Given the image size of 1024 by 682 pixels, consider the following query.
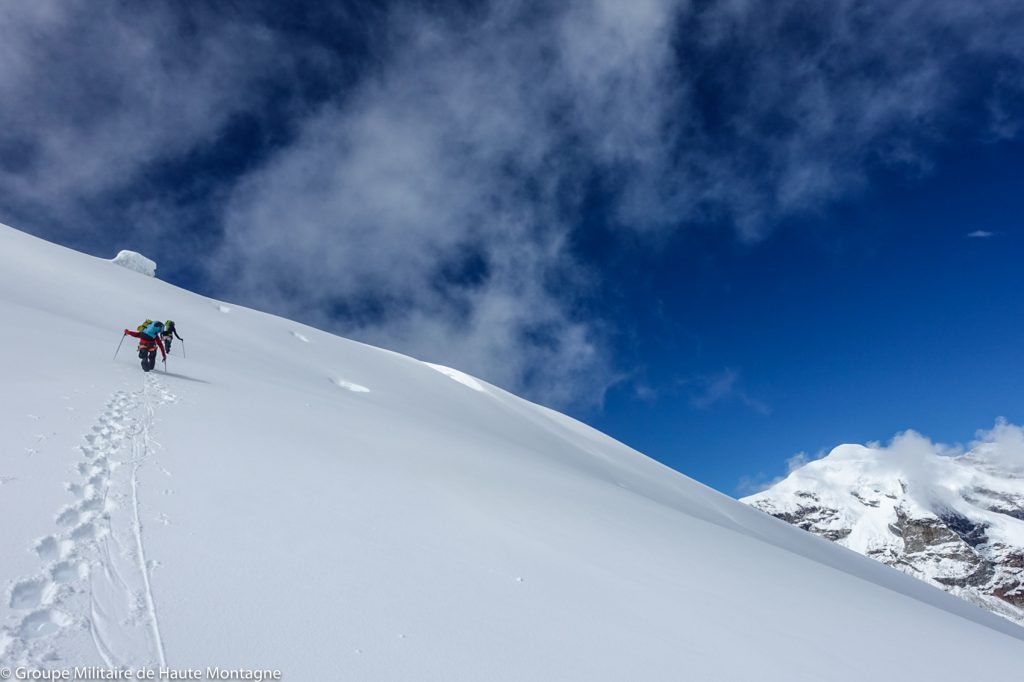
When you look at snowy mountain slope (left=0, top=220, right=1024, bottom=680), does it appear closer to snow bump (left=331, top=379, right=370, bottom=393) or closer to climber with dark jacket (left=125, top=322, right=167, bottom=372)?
climber with dark jacket (left=125, top=322, right=167, bottom=372)

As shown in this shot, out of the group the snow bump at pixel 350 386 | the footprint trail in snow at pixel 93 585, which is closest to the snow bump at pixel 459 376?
the snow bump at pixel 350 386

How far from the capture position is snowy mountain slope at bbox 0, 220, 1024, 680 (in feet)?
12.4

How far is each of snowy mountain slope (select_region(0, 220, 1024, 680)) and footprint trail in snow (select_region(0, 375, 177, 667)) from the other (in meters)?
0.02

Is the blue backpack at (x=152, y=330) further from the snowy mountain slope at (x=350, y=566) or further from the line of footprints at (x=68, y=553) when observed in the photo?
the line of footprints at (x=68, y=553)

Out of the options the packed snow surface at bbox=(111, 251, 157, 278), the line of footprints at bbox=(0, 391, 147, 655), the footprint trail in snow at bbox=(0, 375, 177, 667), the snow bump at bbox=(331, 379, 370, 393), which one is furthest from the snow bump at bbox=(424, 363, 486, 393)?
the footprint trail in snow at bbox=(0, 375, 177, 667)

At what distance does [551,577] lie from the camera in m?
6.32

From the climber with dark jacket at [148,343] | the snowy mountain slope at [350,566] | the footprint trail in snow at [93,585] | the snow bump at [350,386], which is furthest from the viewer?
the snow bump at [350,386]

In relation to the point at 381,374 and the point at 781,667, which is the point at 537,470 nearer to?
the point at 781,667

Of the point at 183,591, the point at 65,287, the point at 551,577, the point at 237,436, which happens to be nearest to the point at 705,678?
the point at 551,577

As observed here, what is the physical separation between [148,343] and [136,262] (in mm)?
33940

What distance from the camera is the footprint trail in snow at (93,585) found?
10.5ft

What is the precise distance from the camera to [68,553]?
4215 mm

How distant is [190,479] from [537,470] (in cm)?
988

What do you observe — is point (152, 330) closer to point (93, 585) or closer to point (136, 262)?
point (93, 585)
